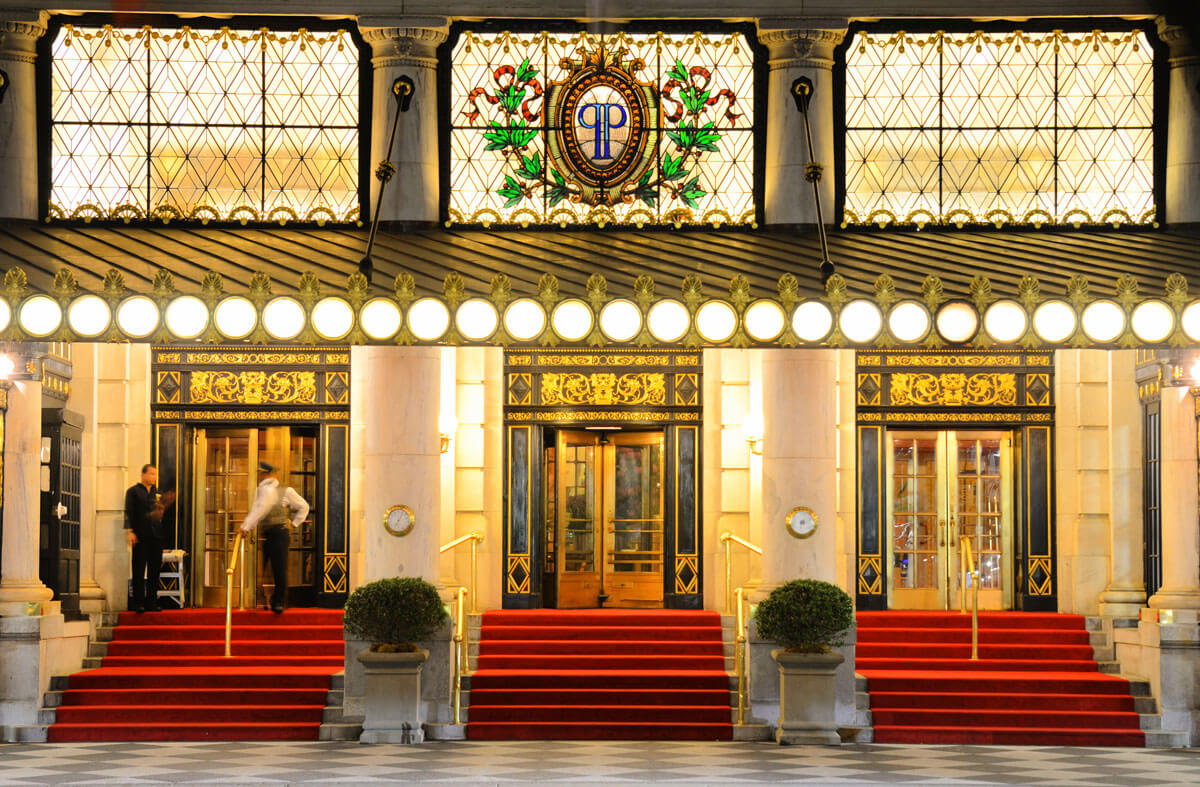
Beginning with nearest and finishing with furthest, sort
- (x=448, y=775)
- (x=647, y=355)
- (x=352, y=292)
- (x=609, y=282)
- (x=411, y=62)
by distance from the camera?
(x=448, y=775)
(x=352, y=292)
(x=609, y=282)
(x=411, y=62)
(x=647, y=355)

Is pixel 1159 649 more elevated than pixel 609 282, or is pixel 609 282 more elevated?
pixel 609 282

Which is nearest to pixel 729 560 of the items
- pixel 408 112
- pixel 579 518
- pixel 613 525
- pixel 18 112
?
pixel 613 525

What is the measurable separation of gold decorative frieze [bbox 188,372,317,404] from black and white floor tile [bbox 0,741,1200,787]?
6555mm

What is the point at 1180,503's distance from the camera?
17.9 meters

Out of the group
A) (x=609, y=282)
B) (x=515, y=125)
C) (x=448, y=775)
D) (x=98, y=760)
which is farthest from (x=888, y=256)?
(x=98, y=760)

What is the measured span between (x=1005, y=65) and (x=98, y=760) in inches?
484

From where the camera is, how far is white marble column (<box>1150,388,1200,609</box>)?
1781 centimetres

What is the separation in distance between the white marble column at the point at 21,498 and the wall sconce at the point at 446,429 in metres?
5.13

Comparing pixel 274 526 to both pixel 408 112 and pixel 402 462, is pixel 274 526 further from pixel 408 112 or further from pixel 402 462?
pixel 408 112

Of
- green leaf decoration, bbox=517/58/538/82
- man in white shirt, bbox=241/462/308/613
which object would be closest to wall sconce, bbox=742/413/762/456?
green leaf decoration, bbox=517/58/538/82

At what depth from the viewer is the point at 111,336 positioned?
47.5 ft

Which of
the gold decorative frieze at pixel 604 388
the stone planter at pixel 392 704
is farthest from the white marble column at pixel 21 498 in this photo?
the gold decorative frieze at pixel 604 388

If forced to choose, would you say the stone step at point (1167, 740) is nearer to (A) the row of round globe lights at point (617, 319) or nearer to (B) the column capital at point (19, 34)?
(A) the row of round globe lights at point (617, 319)

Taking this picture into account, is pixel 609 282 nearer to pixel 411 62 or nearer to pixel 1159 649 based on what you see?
pixel 411 62
